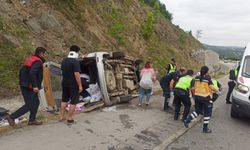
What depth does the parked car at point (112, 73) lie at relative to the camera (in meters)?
9.67

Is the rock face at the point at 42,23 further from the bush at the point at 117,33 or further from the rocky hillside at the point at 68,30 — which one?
the bush at the point at 117,33

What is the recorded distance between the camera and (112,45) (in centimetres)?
1820

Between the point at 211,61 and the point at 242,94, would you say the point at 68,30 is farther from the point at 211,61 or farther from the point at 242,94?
the point at 211,61

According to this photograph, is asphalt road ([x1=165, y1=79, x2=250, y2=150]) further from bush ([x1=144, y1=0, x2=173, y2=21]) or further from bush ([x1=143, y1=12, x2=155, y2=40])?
bush ([x1=144, y1=0, x2=173, y2=21])

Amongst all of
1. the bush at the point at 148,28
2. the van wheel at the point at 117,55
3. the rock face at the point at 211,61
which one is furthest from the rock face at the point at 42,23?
the rock face at the point at 211,61

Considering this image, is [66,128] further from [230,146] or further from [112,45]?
[112,45]

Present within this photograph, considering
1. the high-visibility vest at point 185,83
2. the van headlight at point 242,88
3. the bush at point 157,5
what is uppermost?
the bush at point 157,5

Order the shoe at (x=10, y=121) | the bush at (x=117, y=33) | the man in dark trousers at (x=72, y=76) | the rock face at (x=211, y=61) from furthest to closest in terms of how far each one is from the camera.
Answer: the rock face at (x=211, y=61), the bush at (x=117, y=33), the man in dark trousers at (x=72, y=76), the shoe at (x=10, y=121)

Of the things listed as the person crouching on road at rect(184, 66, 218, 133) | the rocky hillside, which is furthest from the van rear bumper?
the rocky hillside

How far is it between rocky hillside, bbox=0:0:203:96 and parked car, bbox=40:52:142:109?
2.53m

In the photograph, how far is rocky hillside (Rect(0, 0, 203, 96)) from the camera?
12.0 meters

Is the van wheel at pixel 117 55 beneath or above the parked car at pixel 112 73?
above

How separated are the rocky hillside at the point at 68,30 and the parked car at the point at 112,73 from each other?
253 cm

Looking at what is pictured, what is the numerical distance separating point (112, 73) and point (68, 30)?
6.00 meters
